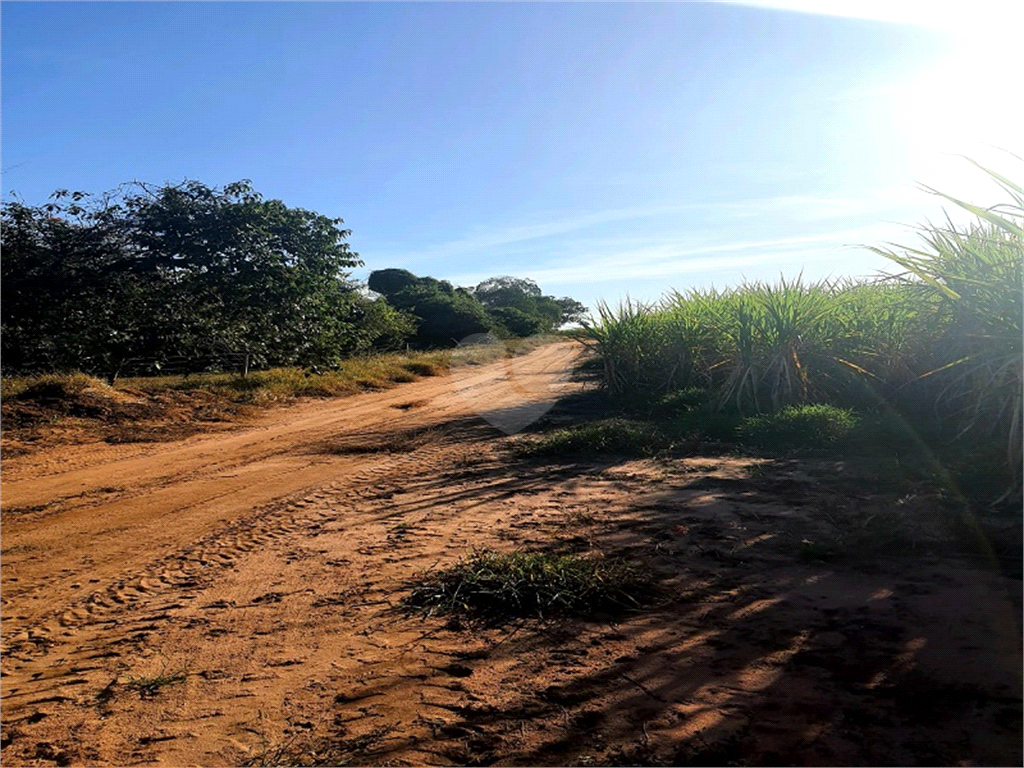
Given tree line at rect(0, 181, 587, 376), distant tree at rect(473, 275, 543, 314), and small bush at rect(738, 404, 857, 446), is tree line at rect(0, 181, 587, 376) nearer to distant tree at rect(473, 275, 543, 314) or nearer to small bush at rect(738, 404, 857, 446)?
small bush at rect(738, 404, 857, 446)

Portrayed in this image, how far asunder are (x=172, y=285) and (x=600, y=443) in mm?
9946

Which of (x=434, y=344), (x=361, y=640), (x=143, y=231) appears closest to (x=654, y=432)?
(x=361, y=640)

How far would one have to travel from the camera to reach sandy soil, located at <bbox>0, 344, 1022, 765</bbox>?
221cm

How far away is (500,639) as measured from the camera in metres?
2.94

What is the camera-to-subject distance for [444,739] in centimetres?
224

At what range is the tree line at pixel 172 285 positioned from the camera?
11570 millimetres

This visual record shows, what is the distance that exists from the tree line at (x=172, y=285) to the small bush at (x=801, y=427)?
509 cm

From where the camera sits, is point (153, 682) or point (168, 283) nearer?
point (153, 682)

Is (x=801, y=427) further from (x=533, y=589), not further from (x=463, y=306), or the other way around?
(x=463, y=306)

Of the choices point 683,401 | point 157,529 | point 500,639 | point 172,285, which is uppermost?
point 172,285

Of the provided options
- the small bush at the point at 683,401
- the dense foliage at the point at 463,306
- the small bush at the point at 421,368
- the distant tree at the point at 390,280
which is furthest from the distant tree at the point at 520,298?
the small bush at the point at 683,401

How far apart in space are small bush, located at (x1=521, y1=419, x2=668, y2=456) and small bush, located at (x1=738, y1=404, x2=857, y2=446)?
3.07 ft

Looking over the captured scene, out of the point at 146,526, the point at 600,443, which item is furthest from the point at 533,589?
the point at 600,443

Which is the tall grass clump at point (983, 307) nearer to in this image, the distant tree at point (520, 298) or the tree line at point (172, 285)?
the tree line at point (172, 285)
